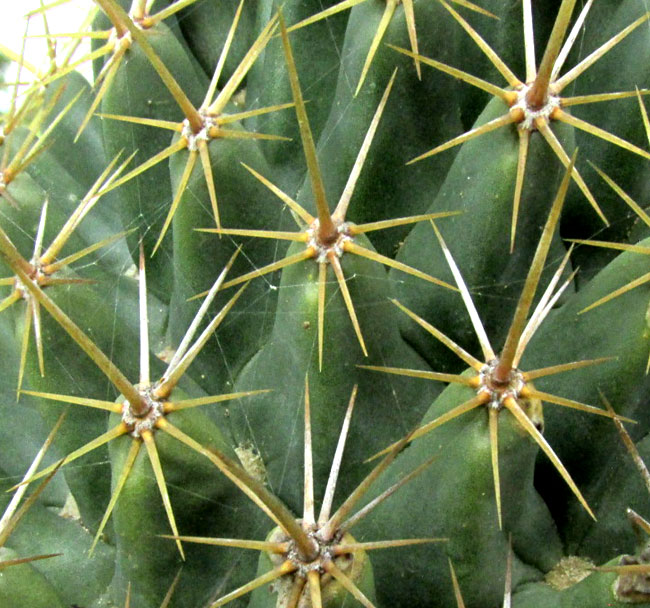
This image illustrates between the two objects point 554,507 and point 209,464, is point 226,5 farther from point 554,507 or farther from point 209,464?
point 554,507

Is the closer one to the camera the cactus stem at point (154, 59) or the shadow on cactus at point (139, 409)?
the shadow on cactus at point (139, 409)

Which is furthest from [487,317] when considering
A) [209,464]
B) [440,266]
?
[209,464]

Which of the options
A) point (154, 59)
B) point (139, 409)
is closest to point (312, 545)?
point (139, 409)

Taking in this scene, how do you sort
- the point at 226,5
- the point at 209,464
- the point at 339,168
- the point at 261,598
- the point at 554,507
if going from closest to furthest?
the point at 261,598, the point at 209,464, the point at 554,507, the point at 339,168, the point at 226,5

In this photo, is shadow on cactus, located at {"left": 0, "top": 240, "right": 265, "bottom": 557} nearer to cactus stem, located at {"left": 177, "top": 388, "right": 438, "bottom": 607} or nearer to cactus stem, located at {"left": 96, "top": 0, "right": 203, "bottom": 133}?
cactus stem, located at {"left": 177, "top": 388, "right": 438, "bottom": 607}

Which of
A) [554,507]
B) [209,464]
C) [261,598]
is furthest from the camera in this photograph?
[554,507]

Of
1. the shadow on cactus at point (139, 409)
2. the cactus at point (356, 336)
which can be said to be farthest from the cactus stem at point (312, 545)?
the shadow on cactus at point (139, 409)

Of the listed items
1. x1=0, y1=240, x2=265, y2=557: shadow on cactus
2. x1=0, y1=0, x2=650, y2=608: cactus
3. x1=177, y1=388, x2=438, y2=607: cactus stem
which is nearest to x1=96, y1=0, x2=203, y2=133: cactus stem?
x1=0, y1=0, x2=650, y2=608: cactus

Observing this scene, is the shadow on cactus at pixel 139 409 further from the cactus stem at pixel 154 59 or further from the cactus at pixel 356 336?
the cactus stem at pixel 154 59
